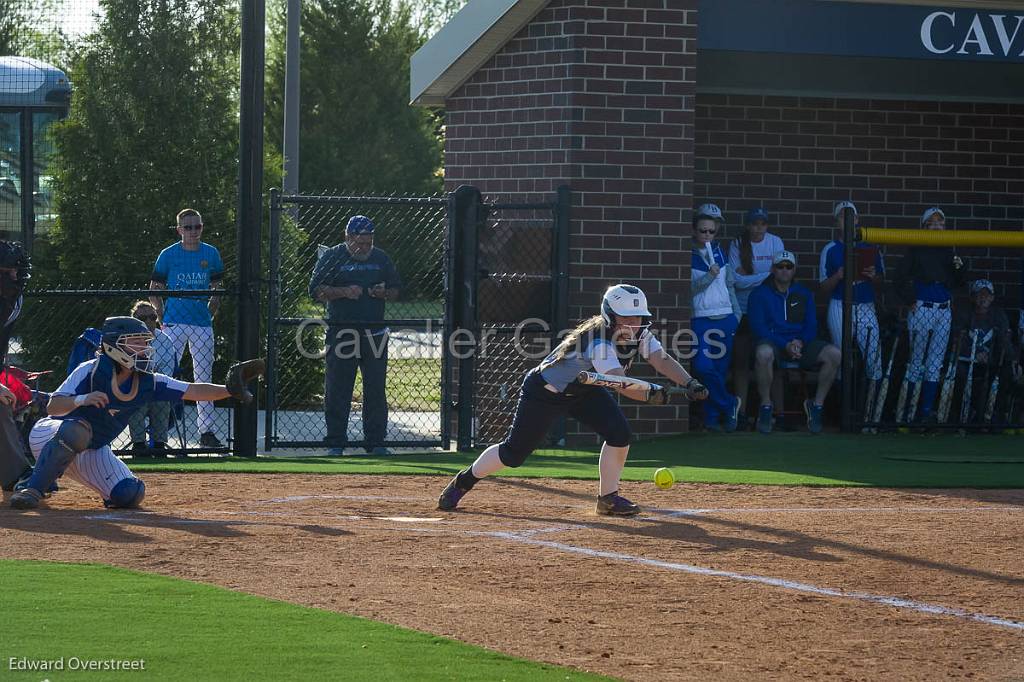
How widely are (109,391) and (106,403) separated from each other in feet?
0.33

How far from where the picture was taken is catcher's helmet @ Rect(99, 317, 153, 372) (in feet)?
28.9

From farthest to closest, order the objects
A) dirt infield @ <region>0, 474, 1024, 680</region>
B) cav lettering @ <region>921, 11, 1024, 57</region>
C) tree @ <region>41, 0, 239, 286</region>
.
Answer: tree @ <region>41, 0, 239, 286</region>
cav lettering @ <region>921, 11, 1024, 57</region>
dirt infield @ <region>0, 474, 1024, 680</region>

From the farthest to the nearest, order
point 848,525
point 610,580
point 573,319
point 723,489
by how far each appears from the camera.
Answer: point 573,319
point 723,489
point 848,525
point 610,580

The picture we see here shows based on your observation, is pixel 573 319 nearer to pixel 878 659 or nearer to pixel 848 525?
pixel 848 525

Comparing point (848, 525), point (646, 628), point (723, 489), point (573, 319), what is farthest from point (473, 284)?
point (646, 628)

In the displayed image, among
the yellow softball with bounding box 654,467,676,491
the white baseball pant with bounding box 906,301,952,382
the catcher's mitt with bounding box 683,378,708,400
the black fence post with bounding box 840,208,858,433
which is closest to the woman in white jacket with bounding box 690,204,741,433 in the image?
the black fence post with bounding box 840,208,858,433

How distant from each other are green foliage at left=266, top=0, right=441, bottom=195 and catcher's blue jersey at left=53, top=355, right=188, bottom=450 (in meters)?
26.2

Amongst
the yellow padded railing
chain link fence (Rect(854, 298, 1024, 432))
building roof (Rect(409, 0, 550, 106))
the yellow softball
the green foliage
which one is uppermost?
the green foliage

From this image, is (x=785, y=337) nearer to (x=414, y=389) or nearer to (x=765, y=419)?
(x=765, y=419)

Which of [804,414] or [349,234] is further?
[804,414]

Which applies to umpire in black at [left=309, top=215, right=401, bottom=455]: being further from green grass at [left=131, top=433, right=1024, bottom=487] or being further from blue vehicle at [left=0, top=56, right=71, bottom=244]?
blue vehicle at [left=0, top=56, right=71, bottom=244]

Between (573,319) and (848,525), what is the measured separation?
469 cm

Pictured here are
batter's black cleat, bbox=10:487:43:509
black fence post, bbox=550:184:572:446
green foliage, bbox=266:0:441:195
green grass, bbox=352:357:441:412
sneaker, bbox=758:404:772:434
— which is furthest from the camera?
green foliage, bbox=266:0:441:195

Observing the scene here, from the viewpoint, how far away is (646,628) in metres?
6.17
